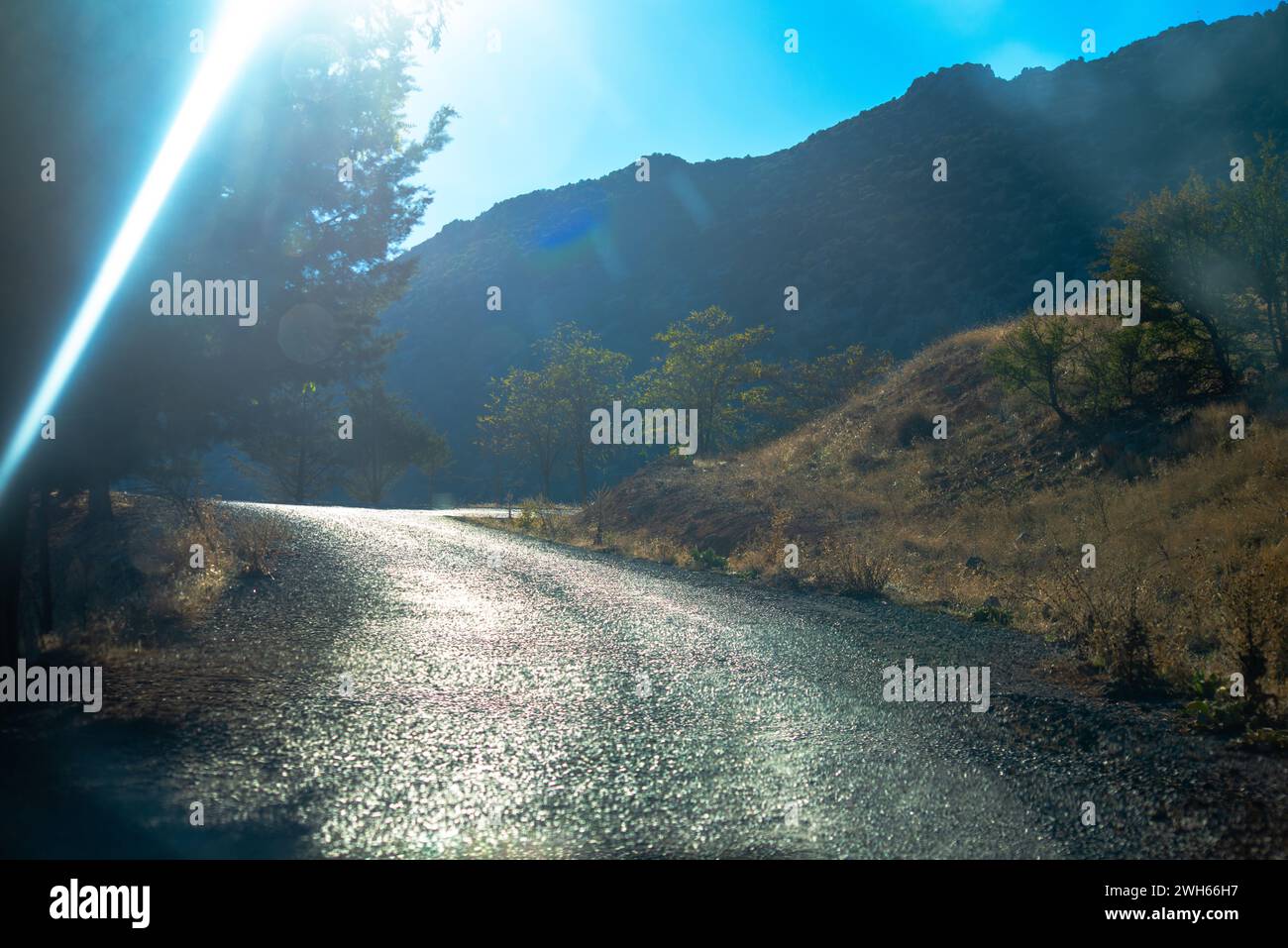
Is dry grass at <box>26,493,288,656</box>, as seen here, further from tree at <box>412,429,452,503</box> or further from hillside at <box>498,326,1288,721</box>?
tree at <box>412,429,452,503</box>

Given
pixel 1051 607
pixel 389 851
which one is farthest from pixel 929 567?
pixel 389 851

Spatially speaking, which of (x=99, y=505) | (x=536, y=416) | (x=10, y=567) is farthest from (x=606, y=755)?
(x=536, y=416)

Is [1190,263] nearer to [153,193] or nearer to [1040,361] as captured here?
[1040,361]

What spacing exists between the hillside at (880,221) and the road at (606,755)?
5362cm

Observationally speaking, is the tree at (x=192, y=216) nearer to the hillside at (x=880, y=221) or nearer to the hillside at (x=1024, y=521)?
the hillside at (x=1024, y=521)

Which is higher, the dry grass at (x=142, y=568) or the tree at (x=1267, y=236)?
the tree at (x=1267, y=236)

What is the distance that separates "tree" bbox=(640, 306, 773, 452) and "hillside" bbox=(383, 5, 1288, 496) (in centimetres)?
1984

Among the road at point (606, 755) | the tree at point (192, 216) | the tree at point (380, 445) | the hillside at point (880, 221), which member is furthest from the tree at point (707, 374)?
the road at point (606, 755)

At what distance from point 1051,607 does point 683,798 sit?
19.6 ft

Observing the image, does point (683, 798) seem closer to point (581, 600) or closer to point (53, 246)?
point (53, 246)

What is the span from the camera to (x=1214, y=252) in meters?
17.1

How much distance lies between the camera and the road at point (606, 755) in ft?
11.9

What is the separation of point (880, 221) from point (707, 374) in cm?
5077
